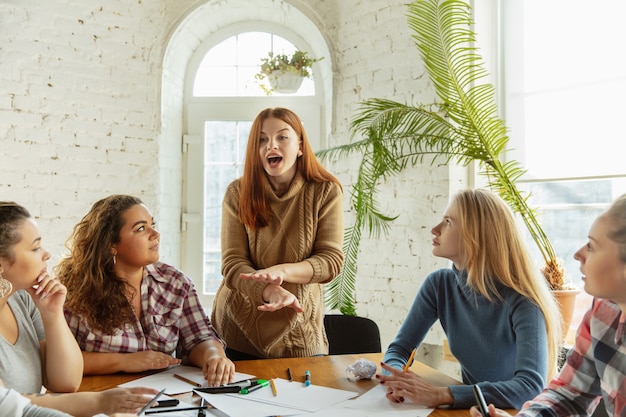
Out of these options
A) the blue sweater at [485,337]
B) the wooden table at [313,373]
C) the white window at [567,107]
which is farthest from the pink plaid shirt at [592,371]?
the white window at [567,107]

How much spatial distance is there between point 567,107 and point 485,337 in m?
2.01

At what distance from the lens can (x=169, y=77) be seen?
4242mm

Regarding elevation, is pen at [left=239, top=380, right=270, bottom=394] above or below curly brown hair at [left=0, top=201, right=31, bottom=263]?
below

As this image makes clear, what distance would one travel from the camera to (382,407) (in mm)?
1576

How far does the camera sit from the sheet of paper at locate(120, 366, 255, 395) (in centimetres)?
176

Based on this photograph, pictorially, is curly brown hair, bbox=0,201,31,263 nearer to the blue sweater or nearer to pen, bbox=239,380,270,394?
pen, bbox=239,380,270,394

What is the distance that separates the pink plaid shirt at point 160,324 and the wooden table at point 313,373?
0.43 ft

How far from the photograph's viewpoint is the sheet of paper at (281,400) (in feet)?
5.05

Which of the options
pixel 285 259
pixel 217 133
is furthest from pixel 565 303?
pixel 217 133

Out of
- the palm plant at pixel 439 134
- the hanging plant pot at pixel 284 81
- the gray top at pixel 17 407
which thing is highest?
the hanging plant pot at pixel 284 81

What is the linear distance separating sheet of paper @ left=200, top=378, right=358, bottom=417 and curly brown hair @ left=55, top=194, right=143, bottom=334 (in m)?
0.52

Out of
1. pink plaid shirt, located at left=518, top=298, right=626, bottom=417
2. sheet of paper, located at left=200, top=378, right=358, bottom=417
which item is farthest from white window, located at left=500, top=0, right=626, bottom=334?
sheet of paper, located at left=200, top=378, right=358, bottom=417

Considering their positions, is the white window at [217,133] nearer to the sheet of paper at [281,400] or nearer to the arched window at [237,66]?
the arched window at [237,66]

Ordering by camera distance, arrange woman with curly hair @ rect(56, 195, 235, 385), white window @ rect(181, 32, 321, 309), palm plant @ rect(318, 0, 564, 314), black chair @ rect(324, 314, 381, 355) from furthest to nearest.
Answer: white window @ rect(181, 32, 321, 309), palm plant @ rect(318, 0, 564, 314), black chair @ rect(324, 314, 381, 355), woman with curly hair @ rect(56, 195, 235, 385)
